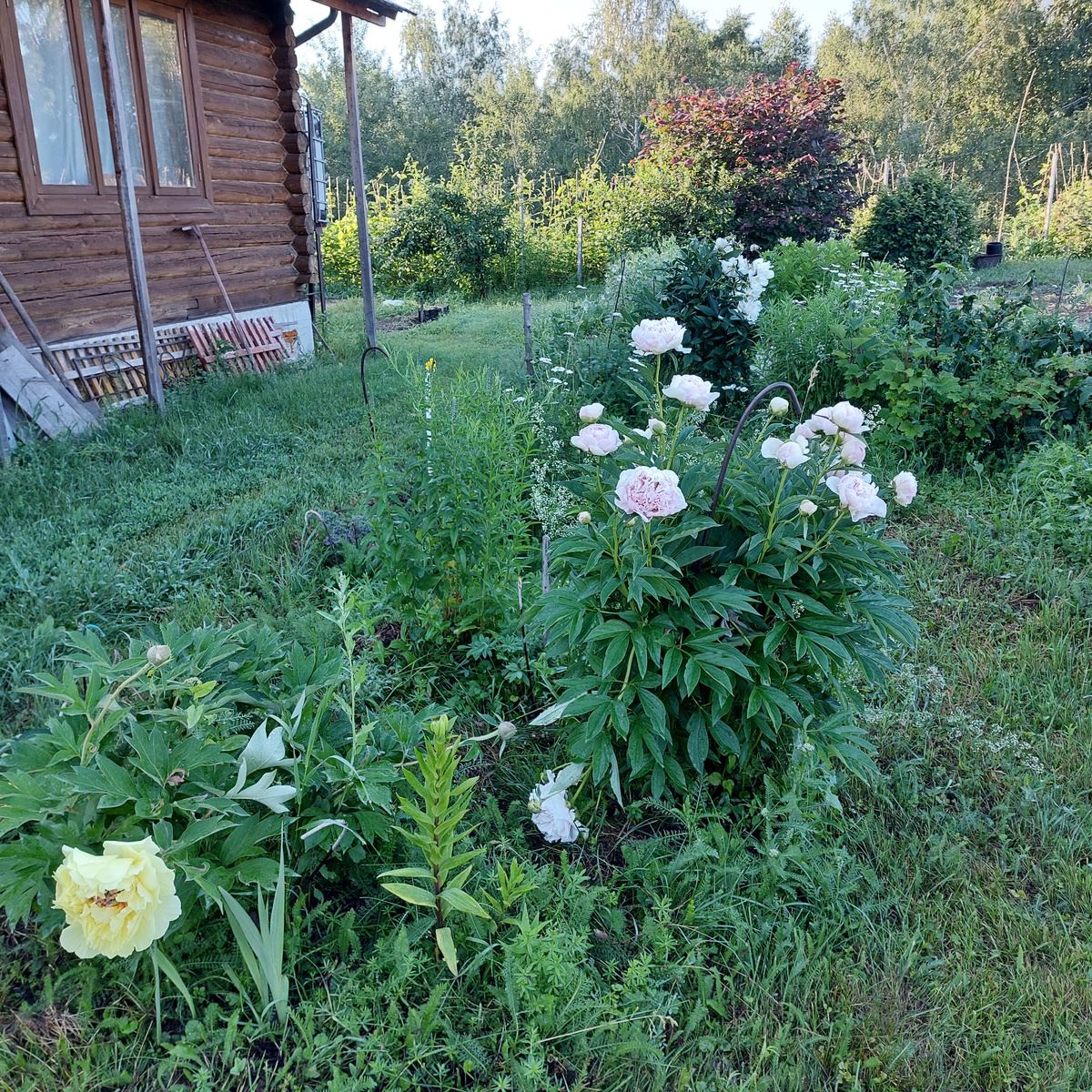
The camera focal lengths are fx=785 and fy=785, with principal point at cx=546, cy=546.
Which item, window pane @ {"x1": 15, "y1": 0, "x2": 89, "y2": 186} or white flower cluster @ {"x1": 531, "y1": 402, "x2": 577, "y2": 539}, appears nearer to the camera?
white flower cluster @ {"x1": 531, "y1": 402, "x2": 577, "y2": 539}

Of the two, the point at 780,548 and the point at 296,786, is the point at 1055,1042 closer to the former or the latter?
the point at 780,548

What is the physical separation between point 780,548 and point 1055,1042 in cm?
109

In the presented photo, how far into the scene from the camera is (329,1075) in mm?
1428

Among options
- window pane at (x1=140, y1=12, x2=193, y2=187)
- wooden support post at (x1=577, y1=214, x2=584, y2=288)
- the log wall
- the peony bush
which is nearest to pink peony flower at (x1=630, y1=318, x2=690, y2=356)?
the peony bush

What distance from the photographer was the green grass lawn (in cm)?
145

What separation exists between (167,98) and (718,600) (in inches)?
287

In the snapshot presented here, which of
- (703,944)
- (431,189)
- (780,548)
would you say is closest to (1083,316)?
(780,548)

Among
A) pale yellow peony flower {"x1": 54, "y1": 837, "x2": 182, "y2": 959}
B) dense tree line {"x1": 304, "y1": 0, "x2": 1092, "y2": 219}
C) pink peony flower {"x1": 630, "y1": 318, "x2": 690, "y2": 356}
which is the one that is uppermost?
dense tree line {"x1": 304, "y1": 0, "x2": 1092, "y2": 219}

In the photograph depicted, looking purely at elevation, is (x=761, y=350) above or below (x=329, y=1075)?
above

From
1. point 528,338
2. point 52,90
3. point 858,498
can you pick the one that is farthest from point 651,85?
point 858,498

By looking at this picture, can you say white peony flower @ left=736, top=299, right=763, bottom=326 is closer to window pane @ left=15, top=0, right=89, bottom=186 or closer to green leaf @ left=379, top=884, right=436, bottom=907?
green leaf @ left=379, top=884, right=436, bottom=907

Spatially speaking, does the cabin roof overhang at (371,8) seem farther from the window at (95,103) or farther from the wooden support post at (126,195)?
the wooden support post at (126,195)

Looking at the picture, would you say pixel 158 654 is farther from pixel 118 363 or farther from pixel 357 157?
pixel 357 157

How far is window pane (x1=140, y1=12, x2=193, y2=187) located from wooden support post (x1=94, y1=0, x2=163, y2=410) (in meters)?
1.19
